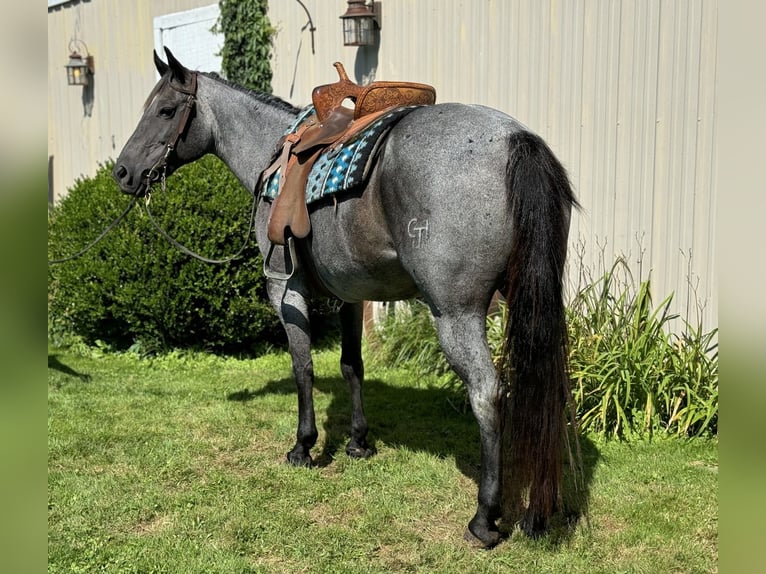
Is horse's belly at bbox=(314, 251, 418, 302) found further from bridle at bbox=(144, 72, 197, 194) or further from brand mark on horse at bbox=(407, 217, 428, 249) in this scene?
bridle at bbox=(144, 72, 197, 194)

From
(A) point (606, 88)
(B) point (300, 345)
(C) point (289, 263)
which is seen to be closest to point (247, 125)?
(C) point (289, 263)

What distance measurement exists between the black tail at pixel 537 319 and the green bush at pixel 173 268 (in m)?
3.92

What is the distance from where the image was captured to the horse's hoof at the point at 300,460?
408 cm

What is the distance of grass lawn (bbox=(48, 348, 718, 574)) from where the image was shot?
9.95ft

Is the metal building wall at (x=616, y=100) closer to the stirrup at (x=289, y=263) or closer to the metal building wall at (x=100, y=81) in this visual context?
the stirrup at (x=289, y=263)

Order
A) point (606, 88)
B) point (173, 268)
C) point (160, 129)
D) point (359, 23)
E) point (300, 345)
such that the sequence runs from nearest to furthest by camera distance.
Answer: point (300, 345) → point (160, 129) → point (606, 88) → point (173, 268) → point (359, 23)

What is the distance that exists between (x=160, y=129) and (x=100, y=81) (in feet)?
22.7

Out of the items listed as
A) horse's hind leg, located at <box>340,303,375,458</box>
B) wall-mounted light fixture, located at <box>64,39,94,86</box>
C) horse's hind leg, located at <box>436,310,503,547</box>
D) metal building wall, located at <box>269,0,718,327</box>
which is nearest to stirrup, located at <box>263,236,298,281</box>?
horse's hind leg, located at <box>340,303,375,458</box>

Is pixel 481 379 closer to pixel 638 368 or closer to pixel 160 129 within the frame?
pixel 638 368

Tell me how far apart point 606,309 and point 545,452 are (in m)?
2.18

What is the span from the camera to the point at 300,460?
13.4 feet

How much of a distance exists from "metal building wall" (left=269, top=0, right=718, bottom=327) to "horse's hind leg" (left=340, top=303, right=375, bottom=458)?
5.99 feet
